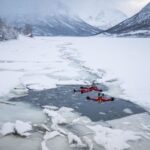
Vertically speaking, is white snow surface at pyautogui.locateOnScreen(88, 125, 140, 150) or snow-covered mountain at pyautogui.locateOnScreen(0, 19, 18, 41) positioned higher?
snow-covered mountain at pyautogui.locateOnScreen(0, 19, 18, 41)

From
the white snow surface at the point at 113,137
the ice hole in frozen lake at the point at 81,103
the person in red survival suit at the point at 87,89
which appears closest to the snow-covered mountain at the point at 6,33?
the person in red survival suit at the point at 87,89

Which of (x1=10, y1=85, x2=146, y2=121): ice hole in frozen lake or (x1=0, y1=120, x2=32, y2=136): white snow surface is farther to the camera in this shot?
(x1=10, y1=85, x2=146, y2=121): ice hole in frozen lake

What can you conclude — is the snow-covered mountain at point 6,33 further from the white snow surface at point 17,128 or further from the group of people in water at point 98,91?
the white snow surface at point 17,128

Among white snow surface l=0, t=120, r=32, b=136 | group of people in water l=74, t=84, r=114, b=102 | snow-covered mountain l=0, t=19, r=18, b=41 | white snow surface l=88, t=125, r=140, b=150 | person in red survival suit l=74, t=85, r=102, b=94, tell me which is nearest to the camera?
white snow surface l=88, t=125, r=140, b=150

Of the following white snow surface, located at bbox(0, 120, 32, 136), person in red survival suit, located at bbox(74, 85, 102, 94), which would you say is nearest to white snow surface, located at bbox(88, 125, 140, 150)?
white snow surface, located at bbox(0, 120, 32, 136)

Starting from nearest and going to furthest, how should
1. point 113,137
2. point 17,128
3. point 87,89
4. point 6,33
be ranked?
point 113,137
point 17,128
point 87,89
point 6,33

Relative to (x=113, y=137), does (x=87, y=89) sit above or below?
above

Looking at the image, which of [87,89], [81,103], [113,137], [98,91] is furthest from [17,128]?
[98,91]

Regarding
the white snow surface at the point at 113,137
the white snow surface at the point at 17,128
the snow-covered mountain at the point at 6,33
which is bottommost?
the white snow surface at the point at 113,137

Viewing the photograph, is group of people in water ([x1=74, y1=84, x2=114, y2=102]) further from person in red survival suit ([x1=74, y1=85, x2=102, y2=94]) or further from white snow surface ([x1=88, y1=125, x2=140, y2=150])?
white snow surface ([x1=88, y1=125, x2=140, y2=150])

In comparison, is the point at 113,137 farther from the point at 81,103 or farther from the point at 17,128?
the point at 81,103
